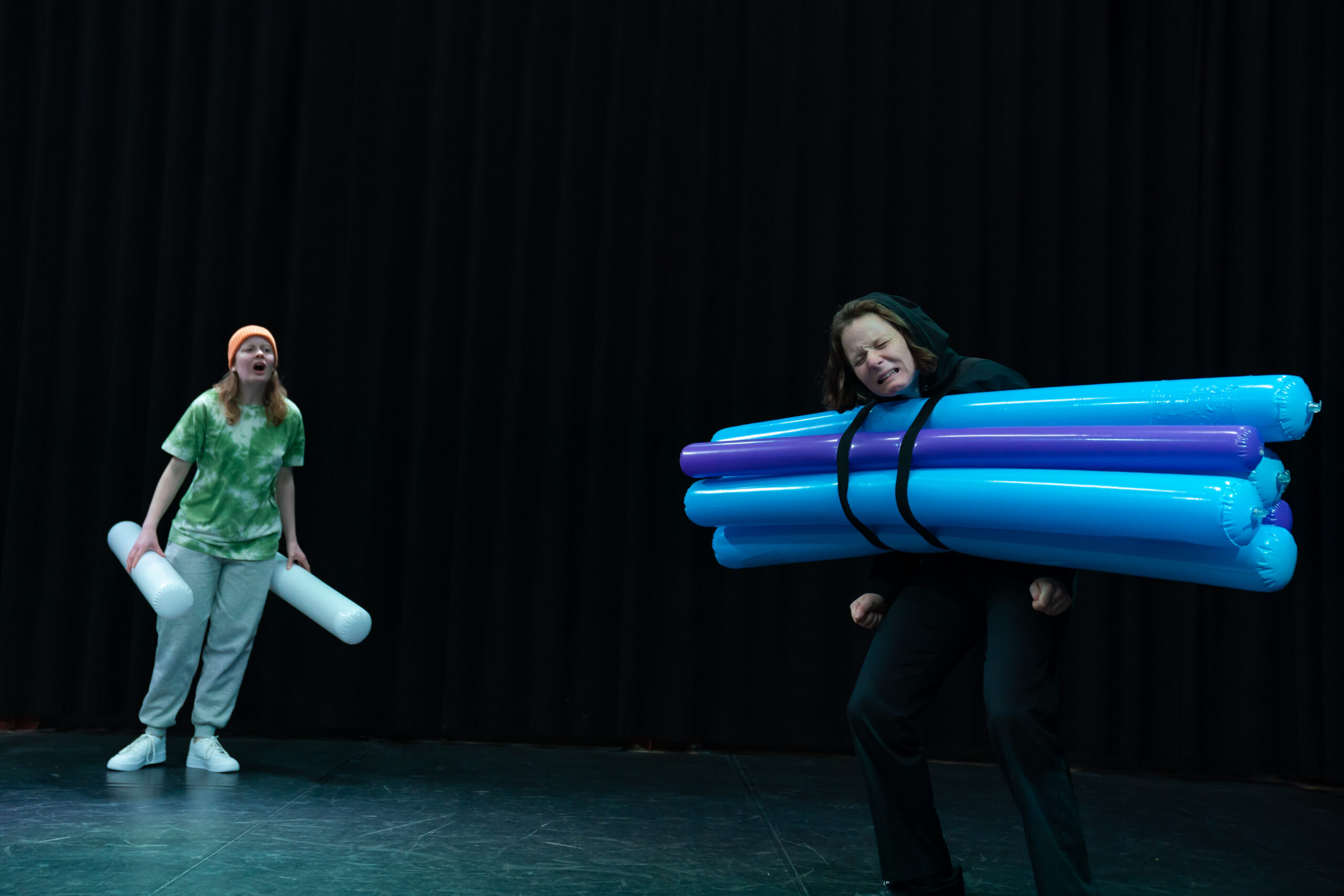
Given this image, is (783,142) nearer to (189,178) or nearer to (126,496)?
(189,178)

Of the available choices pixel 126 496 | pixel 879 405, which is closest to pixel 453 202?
pixel 126 496

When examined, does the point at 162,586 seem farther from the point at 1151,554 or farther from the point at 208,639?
the point at 1151,554

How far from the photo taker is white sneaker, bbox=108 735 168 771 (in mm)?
3090

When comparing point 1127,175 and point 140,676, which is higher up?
point 1127,175

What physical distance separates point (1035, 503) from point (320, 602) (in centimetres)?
210

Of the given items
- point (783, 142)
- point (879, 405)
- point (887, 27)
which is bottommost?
point (879, 405)

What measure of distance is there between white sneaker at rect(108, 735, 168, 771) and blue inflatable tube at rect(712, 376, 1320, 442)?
2.36 m

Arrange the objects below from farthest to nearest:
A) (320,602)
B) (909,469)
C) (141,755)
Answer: (141,755) < (320,602) < (909,469)

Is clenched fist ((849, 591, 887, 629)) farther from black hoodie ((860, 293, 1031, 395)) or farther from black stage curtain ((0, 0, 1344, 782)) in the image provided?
black stage curtain ((0, 0, 1344, 782))

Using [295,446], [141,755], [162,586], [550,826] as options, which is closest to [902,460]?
[550,826]

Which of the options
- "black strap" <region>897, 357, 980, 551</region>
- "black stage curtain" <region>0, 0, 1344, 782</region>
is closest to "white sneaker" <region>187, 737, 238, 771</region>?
"black stage curtain" <region>0, 0, 1344, 782</region>

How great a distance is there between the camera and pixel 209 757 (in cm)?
314

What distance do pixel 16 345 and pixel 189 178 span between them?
38.2 inches

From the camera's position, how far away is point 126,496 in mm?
3986
